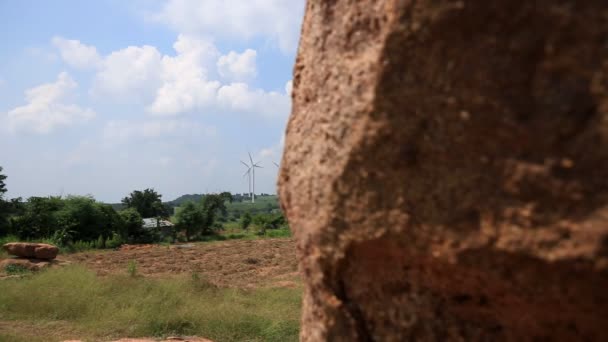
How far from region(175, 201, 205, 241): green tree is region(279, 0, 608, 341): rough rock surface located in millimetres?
26737

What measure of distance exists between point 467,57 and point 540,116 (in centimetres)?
22

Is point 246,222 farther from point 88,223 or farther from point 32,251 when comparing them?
point 32,251

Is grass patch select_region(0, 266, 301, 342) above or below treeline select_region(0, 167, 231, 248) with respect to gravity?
below

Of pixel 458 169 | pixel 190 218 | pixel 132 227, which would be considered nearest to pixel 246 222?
pixel 190 218

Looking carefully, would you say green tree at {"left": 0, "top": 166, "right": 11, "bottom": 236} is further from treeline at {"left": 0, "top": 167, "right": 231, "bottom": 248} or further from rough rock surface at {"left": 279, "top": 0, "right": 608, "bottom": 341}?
rough rock surface at {"left": 279, "top": 0, "right": 608, "bottom": 341}

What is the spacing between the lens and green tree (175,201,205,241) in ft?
90.7

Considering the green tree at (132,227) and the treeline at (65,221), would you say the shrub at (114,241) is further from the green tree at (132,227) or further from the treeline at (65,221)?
the green tree at (132,227)

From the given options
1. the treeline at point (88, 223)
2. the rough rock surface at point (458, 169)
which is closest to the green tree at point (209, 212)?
the treeline at point (88, 223)

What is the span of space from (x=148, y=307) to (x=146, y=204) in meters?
25.8

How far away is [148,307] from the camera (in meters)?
7.84

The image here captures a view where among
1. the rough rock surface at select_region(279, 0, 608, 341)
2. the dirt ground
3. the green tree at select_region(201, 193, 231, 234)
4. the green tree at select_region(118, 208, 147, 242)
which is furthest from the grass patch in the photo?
the green tree at select_region(201, 193, 231, 234)

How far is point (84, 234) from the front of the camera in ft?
74.5

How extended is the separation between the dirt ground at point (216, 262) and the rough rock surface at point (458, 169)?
9.77 meters

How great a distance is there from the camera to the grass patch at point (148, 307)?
7039 mm
